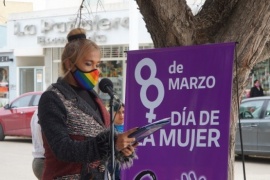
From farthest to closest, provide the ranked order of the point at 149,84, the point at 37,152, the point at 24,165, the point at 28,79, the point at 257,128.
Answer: the point at 28,79 → the point at 24,165 → the point at 257,128 → the point at 37,152 → the point at 149,84

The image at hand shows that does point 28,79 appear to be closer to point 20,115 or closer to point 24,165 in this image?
point 20,115

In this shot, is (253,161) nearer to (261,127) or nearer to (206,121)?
(261,127)

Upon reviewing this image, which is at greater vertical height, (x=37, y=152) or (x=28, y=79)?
(x=28, y=79)

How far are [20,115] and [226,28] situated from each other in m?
11.6

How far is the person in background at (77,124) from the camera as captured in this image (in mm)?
2348

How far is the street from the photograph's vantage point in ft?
30.6

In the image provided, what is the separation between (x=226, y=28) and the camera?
348 cm

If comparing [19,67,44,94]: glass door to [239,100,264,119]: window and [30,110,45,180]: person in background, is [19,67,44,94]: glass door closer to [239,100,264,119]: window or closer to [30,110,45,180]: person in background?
[239,100,264,119]: window

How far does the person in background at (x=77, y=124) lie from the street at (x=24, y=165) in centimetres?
693

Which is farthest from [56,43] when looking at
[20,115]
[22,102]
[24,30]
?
[20,115]

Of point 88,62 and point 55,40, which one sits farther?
point 55,40

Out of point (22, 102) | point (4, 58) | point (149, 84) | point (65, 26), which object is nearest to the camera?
point (149, 84)

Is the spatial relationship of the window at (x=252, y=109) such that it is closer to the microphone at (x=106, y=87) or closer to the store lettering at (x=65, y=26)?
the store lettering at (x=65, y=26)

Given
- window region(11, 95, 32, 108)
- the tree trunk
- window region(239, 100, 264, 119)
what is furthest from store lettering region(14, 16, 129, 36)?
the tree trunk
